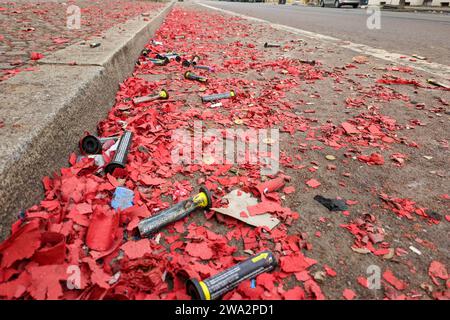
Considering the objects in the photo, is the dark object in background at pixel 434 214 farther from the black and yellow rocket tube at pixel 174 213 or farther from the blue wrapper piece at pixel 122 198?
the blue wrapper piece at pixel 122 198

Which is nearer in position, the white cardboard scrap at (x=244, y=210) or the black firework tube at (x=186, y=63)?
the white cardboard scrap at (x=244, y=210)

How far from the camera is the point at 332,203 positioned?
6.07ft

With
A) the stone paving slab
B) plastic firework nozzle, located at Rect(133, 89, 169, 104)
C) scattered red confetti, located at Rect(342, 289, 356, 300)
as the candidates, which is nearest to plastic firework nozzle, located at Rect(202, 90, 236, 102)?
plastic firework nozzle, located at Rect(133, 89, 169, 104)

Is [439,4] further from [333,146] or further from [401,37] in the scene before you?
[333,146]

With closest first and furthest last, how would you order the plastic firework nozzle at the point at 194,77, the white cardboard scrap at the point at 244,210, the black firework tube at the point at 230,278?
1. the black firework tube at the point at 230,278
2. the white cardboard scrap at the point at 244,210
3. the plastic firework nozzle at the point at 194,77

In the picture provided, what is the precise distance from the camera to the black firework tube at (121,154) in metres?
2.00

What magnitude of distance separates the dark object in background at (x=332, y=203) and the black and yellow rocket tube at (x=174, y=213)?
0.72 meters

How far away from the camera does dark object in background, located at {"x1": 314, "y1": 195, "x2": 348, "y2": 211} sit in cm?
181

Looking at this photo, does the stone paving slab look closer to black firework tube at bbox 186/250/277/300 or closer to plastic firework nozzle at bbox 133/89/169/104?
plastic firework nozzle at bbox 133/89/169/104

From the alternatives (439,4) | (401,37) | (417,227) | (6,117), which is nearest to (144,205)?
(6,117)

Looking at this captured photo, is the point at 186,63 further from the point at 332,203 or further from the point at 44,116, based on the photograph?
the point at 332,203

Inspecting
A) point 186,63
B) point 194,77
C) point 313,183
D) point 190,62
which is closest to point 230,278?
point 313,183

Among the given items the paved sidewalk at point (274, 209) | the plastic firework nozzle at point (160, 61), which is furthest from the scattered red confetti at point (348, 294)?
the plastic firework nozzle at point (160, 61)

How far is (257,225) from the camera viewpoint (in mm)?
1691
